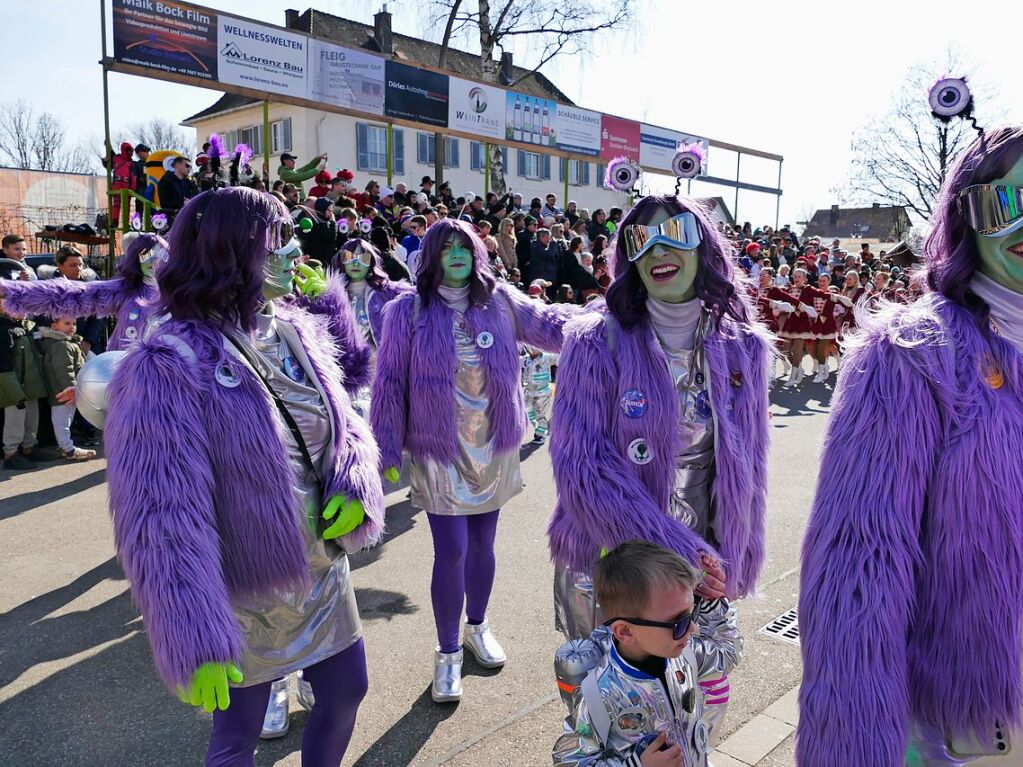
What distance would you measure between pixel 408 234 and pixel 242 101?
2538 centimetres

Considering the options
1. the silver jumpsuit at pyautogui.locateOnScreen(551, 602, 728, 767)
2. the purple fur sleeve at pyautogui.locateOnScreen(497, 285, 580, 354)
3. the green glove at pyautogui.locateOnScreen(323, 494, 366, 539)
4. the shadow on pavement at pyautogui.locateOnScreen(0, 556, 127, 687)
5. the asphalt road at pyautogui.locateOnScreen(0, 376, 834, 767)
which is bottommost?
the shadow on pavement at pyautogui.locateOnScreen(0, 556, 127, 687)

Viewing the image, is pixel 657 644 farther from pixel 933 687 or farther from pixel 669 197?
pixel 669 197

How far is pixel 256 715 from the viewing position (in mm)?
2201

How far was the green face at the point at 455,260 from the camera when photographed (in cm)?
372

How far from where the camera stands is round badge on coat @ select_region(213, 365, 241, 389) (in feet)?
7.00

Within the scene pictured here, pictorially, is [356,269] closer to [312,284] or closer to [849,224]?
[312,284]

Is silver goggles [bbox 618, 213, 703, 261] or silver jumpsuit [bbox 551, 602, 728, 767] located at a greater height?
silver goggles [bbox 618, 213, 703, 261]

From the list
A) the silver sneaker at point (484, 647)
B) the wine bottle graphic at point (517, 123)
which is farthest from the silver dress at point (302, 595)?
the wine bottle graphic at point (517, 123)

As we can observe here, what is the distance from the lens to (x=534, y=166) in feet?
128

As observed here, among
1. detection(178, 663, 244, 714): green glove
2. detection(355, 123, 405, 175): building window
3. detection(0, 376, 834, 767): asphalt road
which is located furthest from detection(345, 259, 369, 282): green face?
detection(355, 123, 405, 175): building window

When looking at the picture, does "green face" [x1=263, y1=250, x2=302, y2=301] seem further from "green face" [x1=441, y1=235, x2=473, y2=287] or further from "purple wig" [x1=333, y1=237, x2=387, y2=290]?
"purple wig" [x1=333, y1=237, x2=387, y2=290]

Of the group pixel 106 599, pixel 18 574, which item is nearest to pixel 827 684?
pixel 106 599

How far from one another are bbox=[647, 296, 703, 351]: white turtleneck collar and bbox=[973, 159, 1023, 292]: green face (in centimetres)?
110

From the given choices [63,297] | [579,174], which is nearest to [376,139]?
[579,174]
